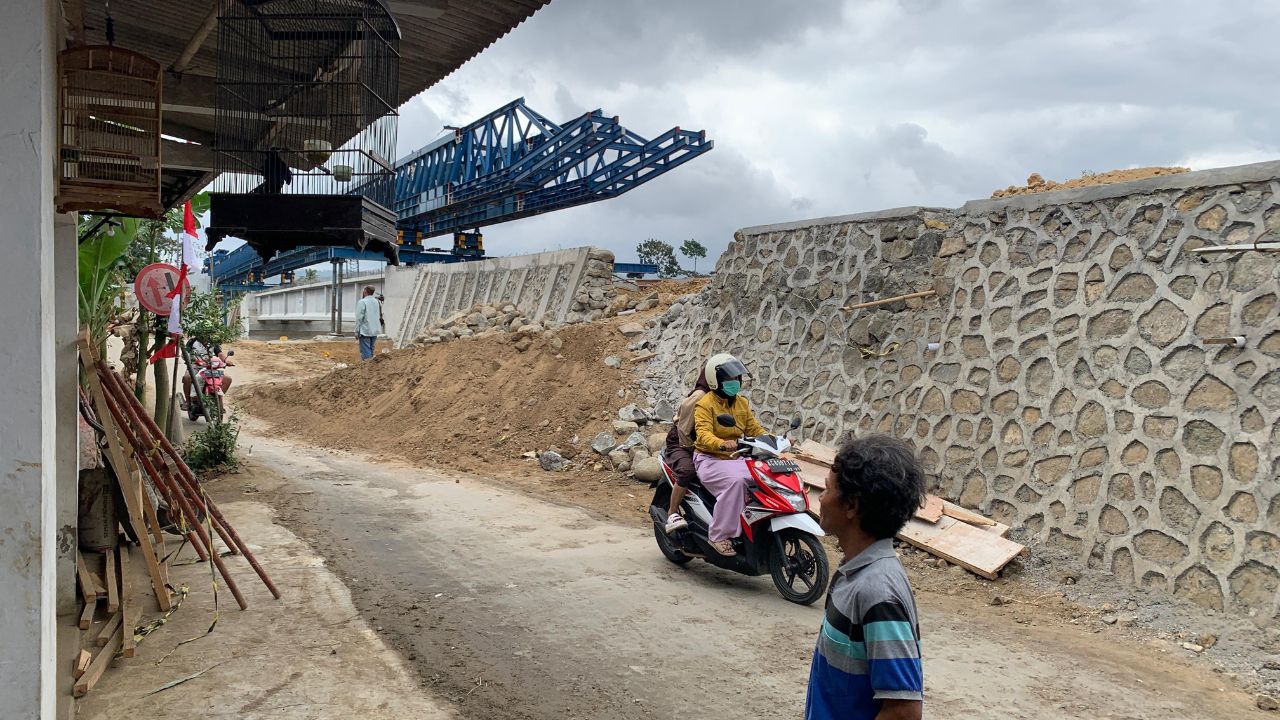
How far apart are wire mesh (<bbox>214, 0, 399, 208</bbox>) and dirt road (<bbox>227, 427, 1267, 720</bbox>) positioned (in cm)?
287

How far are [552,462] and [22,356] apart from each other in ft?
28.5

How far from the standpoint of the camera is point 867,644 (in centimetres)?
210

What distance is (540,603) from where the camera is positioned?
5.76 meters

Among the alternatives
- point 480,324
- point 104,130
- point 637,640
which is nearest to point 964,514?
point 637,640

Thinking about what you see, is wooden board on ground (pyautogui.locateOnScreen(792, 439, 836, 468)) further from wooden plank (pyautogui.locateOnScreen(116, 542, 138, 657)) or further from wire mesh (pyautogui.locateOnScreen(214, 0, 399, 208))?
wooden plank (pyautogui.locateOnScreen(116, 542, 138, 657))

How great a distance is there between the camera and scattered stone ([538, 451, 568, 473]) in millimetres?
11383

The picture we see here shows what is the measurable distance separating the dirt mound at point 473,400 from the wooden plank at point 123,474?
→ 6.37m

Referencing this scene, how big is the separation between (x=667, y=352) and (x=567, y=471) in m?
3.27

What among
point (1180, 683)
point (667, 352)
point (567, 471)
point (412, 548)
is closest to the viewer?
point (1180, 683)

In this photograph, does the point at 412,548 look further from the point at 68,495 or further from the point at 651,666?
the point at 651,666

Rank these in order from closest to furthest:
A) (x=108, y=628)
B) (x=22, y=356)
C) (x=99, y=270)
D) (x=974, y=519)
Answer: (x=22, y=356) < (x=108, y=628) < (x=99, y=270) < (x=974, y=519)

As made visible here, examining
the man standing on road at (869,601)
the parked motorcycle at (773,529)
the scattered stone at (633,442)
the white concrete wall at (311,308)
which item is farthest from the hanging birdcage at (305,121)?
the white concrete wall at (311,308)

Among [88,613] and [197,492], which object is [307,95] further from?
[88,613]

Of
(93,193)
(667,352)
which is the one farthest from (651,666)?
(667,352)
